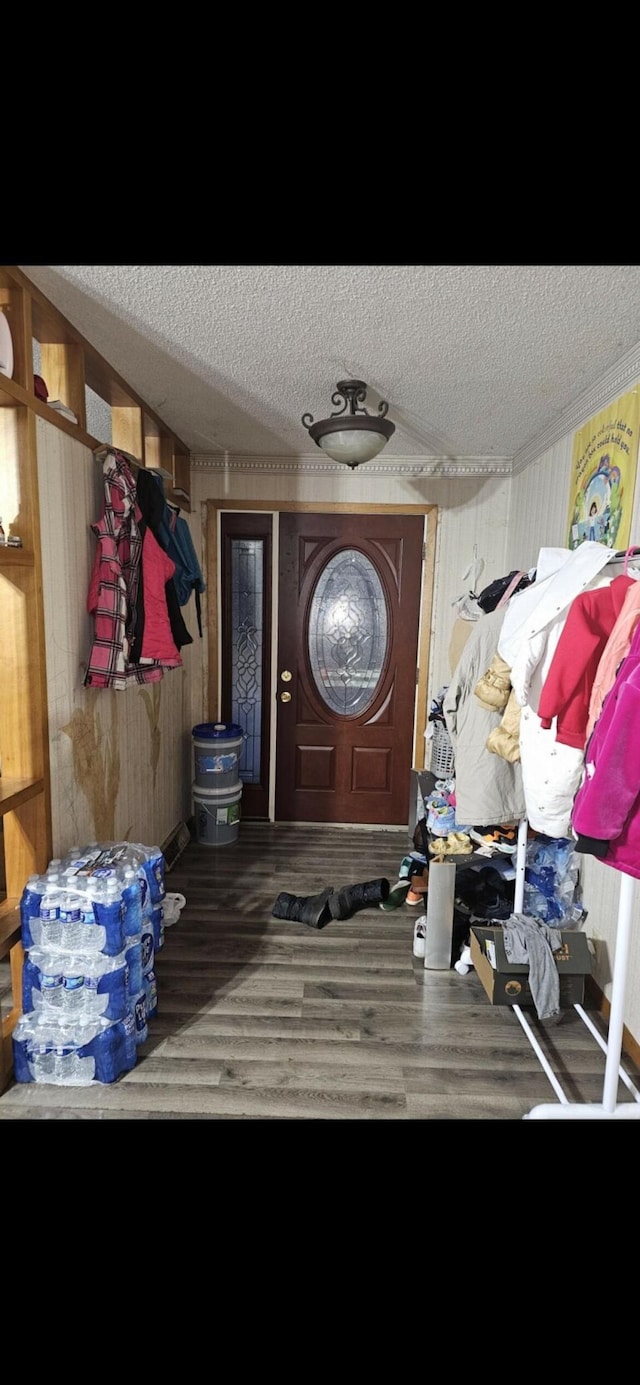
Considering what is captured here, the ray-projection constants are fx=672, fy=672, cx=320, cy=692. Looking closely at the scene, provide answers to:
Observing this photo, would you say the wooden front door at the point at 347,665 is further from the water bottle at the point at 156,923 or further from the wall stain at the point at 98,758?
the water bottle at the point at 156,923

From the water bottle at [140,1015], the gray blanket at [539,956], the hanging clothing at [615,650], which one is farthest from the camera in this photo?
the gray blanket at [539,956]

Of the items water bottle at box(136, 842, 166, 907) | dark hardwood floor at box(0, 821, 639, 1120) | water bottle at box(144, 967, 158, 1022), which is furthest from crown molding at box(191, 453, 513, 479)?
water bottle at box(144, 967, 158, 1022)

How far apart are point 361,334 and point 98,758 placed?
1.81 meters

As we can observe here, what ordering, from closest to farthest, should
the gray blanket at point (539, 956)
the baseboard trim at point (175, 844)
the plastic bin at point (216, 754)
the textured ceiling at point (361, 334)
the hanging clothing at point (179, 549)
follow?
the textured ceiling at point (361, 334), the gray blanket at point (539, 956), the hanging clothing at point (179, 549), the baseboard trim at point (175, 844), the plastic bin at point (216, 754)

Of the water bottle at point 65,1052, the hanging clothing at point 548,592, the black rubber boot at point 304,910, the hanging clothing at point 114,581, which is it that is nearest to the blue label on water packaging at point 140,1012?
the water bottle at point 65,1052

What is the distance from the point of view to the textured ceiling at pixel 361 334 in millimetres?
1885

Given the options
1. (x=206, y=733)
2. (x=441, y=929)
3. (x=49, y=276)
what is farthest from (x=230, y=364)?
(x=441, y=929)

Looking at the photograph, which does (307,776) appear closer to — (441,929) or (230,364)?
(441,929)

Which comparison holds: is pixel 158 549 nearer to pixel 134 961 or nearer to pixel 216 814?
pixel 134 961

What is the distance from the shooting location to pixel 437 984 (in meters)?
2.59

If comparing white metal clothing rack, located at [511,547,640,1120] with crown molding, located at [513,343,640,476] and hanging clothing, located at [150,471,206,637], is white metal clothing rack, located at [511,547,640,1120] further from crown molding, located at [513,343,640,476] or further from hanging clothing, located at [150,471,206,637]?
hanging clothing, located at [150,471,206,637]

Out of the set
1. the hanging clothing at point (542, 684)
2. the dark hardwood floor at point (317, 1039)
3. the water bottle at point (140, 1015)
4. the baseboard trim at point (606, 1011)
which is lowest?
the dark hardwood floor at point (317, 1039)

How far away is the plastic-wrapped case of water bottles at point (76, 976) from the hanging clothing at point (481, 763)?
1146 millimetres

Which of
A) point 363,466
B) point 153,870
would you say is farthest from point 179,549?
point 153,870
